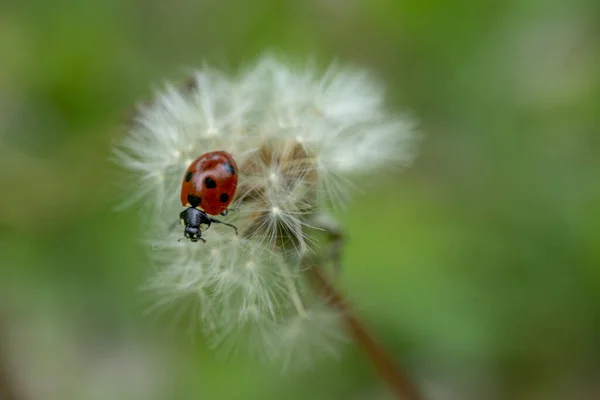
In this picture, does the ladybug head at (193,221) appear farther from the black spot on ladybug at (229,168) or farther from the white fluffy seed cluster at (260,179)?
the black spot on ladybug at (229,168)

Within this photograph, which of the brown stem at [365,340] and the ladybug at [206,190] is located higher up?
the ladybug at [206,190]

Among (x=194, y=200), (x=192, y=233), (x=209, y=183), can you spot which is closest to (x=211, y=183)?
(x=209, y=183)

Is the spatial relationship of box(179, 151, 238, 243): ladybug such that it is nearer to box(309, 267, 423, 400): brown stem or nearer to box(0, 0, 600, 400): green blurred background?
box(309, 267, 423, 400): brown stem

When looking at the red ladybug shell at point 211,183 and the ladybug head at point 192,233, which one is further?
the ladybug head at point 192,233

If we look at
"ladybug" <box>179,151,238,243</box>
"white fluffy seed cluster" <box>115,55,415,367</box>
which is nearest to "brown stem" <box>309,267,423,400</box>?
"white fluffy seed cluster" <box>115,55,415,367</box>

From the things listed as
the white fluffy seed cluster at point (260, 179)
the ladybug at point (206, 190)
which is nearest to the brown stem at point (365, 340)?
the white fluffy seed cluster at point (260, 179)
